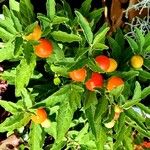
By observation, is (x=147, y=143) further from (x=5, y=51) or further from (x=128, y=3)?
(x=5, y=51)

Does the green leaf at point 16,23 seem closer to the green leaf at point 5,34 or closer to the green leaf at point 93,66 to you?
the green leaf at point 5,34

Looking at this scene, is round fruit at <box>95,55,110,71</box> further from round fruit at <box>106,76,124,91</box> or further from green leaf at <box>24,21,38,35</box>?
green leaf at <box>24,21,38,35</box>

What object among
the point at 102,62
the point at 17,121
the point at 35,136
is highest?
the point at 102,62

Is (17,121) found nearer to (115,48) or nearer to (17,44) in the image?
(17,44)

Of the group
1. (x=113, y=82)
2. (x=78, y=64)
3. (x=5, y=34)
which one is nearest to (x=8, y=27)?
(x=5, y=34)

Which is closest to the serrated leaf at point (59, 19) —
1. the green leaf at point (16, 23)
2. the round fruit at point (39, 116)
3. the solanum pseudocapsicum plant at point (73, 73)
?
the solanum pseudocapsicum plant at point (73, 73)

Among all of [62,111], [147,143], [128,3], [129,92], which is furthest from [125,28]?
[62,111]
